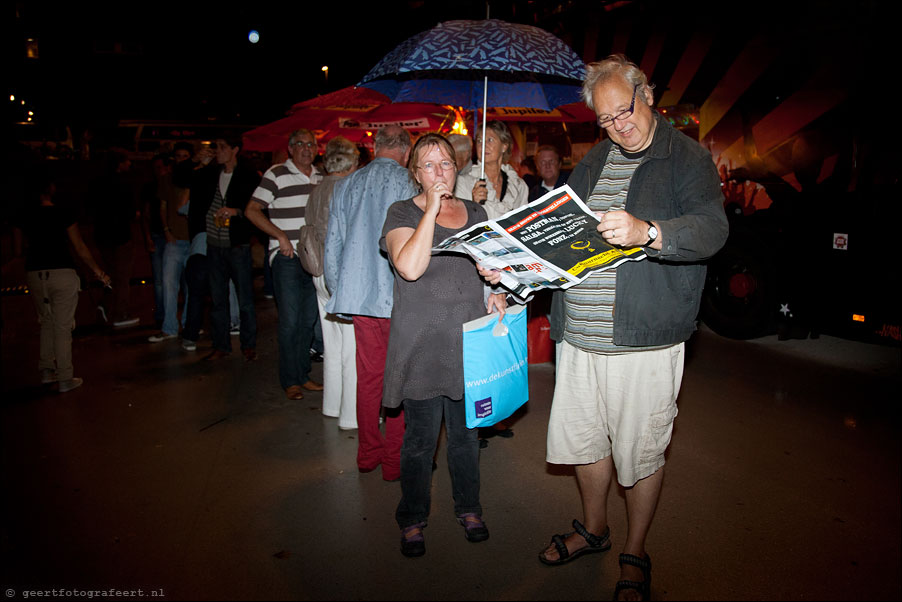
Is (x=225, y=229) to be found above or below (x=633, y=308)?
above

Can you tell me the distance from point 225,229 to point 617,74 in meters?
5.09

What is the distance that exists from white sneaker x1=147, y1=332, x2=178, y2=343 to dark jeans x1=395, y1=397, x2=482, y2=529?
5437 millimetres

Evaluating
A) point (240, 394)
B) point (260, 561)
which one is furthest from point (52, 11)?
point (260, 561)

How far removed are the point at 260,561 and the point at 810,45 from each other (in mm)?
7043

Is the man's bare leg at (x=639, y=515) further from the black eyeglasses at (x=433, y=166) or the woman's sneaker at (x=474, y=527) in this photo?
the black eyeglasses at (x=433, y=166)

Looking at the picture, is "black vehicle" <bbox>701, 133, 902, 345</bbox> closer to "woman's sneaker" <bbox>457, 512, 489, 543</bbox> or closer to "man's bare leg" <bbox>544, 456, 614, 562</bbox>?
"man's bare leg" <bbox>544, 456, 614, 562</bbox>

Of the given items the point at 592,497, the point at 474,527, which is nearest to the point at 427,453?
the point at 474,527

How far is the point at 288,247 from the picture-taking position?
18.3 ft

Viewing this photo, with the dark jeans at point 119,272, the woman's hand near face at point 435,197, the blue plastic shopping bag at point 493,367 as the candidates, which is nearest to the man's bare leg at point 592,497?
the blue plastic shopping bag at point 493,367

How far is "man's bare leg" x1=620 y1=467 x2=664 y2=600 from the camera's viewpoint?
2.90 metres

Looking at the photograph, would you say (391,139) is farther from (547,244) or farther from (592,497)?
(592,497)

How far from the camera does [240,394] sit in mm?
5785

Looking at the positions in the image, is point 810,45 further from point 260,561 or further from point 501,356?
point 260,561

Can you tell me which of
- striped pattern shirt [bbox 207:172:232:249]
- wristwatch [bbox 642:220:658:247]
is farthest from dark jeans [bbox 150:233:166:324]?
wristwatch [bbox 642:220:658:247]
